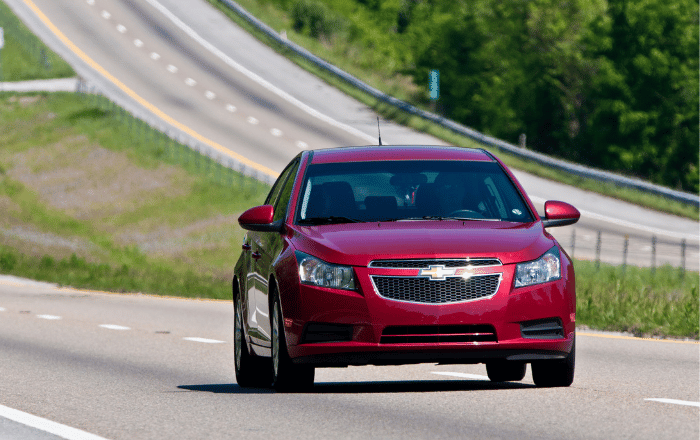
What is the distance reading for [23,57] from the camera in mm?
75688

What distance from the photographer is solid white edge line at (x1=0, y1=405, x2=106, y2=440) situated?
343 inches

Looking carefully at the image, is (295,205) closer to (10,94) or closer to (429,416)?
(429,416)

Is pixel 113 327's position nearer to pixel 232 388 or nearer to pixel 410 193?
pixel 232 388

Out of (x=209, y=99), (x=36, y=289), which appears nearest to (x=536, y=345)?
(x=36, y=289)

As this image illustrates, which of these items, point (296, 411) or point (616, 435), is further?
point (296, 411)

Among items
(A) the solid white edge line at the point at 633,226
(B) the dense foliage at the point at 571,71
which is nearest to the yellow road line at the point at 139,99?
(A) the solid white edge line at the point at 633,226

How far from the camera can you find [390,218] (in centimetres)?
1032

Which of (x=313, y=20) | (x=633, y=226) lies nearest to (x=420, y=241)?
(x=633, y=226)

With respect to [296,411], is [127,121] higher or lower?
lower

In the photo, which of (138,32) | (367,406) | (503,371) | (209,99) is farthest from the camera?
(138,32)

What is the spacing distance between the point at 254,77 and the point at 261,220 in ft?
196

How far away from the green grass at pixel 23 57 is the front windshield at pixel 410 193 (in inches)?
2388

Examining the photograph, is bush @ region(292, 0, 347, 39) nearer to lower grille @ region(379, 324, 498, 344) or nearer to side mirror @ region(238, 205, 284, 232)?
side mirror @ region(238, 205, 284, 232)

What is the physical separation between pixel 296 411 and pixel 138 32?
225 feet
